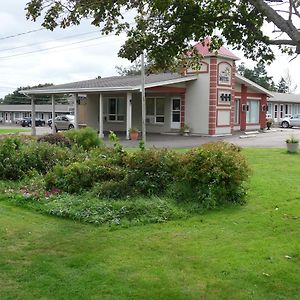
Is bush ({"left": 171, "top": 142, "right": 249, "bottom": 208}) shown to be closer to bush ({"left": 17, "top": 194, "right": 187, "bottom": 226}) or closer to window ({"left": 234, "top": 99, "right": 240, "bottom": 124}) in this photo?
bush ({"left": 17, "top": 194, "right": 187, "bottom": 226})

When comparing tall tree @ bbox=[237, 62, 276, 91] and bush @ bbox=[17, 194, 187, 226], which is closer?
bush @ bbox=[17, 194, 187, 226]

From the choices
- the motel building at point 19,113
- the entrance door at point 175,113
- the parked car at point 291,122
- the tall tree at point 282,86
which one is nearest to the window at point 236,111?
the entrance door at point 175,113

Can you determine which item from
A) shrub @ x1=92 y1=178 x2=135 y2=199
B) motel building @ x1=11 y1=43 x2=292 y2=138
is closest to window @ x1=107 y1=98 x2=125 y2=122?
motel building @ x1=11 y1=43 x2=292 y2=138

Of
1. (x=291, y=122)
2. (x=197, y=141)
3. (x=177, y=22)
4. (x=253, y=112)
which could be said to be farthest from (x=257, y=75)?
(x=177, y=22)

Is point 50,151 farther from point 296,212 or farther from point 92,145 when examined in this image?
point 296,212

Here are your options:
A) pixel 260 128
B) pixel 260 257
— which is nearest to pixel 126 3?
pixel 260 257

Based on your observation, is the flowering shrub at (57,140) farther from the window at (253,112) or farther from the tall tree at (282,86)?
the tall tree at (282,86)

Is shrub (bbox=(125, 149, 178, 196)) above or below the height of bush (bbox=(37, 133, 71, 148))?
below

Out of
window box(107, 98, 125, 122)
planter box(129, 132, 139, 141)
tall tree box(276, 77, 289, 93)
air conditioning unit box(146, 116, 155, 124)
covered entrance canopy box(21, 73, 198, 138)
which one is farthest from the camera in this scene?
tall tree box(276, 77, 289, 93)

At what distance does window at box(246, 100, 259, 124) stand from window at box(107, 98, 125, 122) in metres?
10.7

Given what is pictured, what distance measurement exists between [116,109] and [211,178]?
96.5ft

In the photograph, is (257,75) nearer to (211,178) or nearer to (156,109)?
(156,109)

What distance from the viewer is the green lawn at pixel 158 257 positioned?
5.27 meters

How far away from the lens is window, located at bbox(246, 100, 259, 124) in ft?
133
